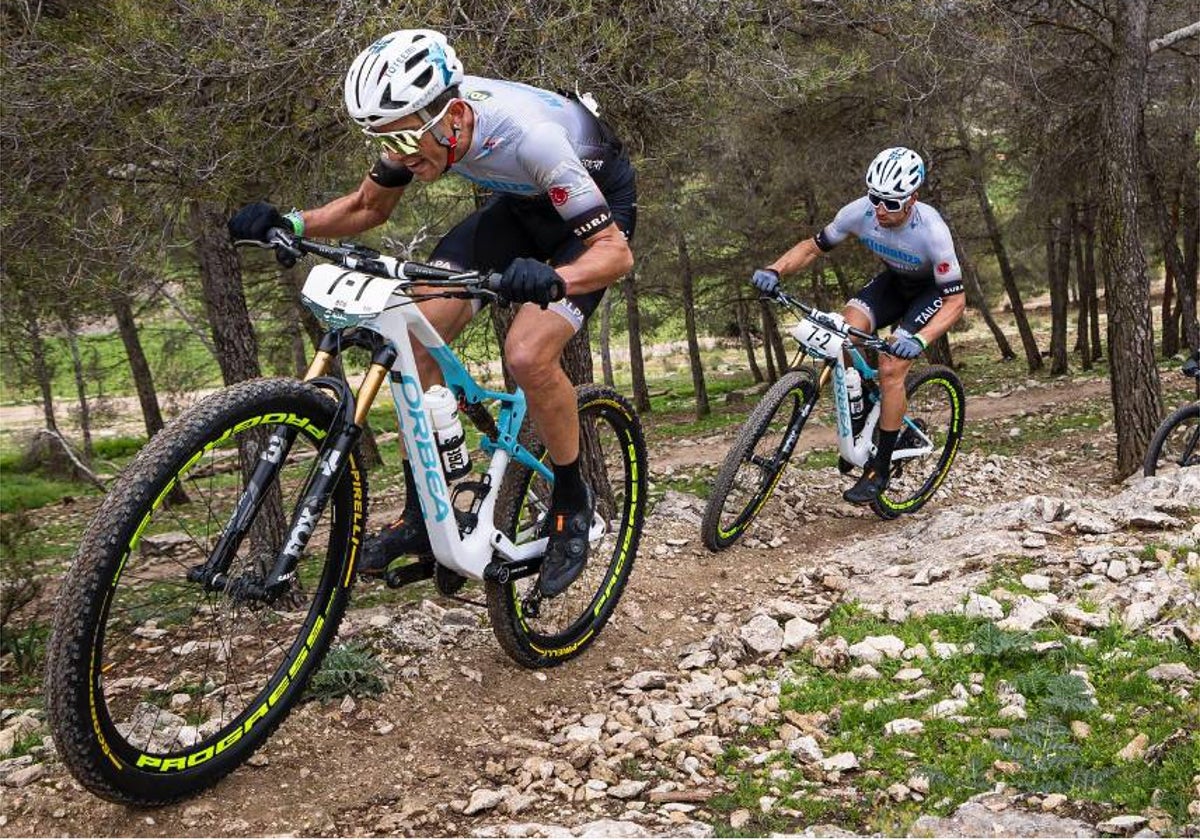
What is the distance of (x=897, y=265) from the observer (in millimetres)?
9219

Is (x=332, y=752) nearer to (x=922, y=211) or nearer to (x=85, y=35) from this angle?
(x=85, y=35)

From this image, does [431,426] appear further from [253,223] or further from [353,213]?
[353,213]

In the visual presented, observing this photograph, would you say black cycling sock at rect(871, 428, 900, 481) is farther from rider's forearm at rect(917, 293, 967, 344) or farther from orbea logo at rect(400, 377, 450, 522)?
orbea logo at rect(400, 377, 450, 522)

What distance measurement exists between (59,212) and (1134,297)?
11.4 metres

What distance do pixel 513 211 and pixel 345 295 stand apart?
1.53m

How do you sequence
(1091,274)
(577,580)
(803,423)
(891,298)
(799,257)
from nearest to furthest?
1. (577,580)
2. (803,423)
3. (799,257)
4. (891,298)
5. (1091,274)

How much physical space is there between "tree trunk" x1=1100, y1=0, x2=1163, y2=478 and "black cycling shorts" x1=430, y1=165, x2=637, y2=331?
346 inches

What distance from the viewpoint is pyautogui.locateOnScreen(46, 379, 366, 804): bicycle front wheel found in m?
3.32

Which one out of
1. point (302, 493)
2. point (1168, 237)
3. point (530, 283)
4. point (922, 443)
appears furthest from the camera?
point (1168, 237)

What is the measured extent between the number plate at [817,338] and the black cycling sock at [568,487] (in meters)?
3.84

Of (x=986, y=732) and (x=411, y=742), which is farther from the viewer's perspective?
(x=411, y=742)

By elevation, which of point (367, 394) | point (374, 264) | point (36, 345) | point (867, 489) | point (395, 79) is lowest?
point (867, 489)

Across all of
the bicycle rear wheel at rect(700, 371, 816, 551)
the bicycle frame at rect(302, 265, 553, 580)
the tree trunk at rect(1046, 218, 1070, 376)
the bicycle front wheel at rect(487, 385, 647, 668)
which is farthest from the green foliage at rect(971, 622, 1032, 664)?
the tree trunk at rect(1046, 218, 1070, 376)

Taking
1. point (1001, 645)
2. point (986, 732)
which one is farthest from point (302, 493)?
point (1001, 645)
